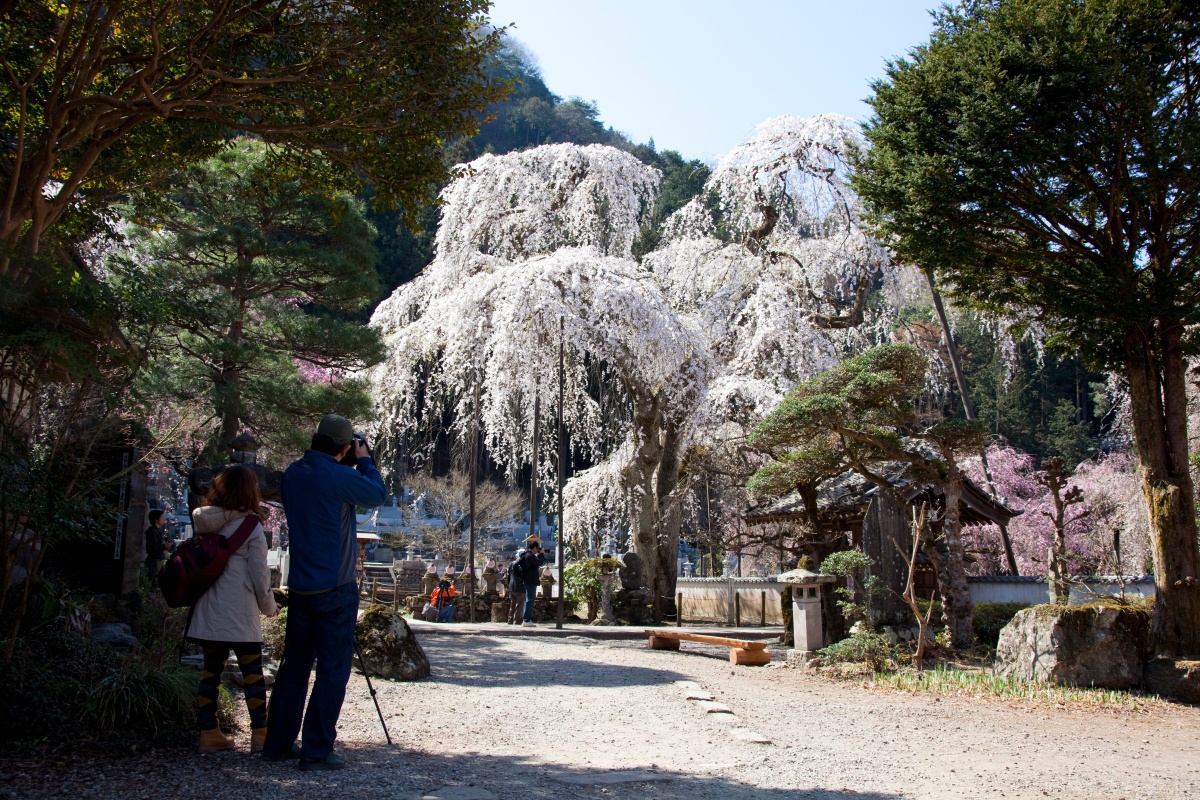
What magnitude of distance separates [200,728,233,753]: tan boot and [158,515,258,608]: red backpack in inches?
24.1

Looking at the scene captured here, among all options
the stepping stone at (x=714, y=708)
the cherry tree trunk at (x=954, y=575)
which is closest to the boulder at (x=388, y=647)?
the stepping stone at (x=714, y=708)

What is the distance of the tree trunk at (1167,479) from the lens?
321 inches

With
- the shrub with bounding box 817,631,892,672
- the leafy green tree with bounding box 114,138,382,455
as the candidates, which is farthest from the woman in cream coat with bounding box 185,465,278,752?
the shrub with bounding box 817,631,892,672

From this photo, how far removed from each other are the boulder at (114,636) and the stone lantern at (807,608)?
698cm

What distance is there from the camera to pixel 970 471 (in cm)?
2409

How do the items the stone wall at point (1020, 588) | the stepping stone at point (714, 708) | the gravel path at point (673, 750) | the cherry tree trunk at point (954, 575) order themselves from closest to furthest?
1. the gravel path at point (673, 750)
2. the stepping stone at point (714, 708)
3. the cherry tree trunk at point (954, 575)
4. the stone wall at point (1020, 588)

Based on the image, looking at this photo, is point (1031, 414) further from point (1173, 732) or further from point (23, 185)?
point (23, 185)

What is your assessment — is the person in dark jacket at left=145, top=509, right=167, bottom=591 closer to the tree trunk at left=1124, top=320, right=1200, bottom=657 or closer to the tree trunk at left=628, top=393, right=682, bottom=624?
the tree trunk at left=628, top=393, right=682, bottom=624

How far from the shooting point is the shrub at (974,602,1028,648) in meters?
11.3

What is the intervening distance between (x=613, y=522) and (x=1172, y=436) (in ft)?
39.9

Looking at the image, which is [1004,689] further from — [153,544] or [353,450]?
[153,544]

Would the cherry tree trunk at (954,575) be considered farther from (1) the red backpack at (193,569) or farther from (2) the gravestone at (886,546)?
(1) the red backpack at (193,569)

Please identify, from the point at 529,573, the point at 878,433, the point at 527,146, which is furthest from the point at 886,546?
the point at 527,146

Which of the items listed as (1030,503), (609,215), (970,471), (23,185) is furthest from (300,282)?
(1030,503)
